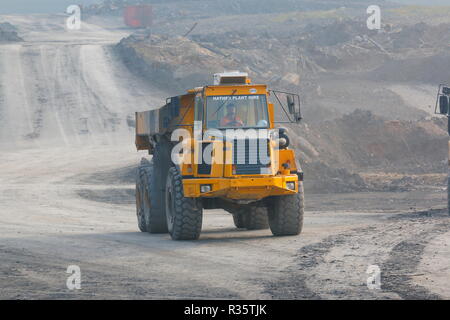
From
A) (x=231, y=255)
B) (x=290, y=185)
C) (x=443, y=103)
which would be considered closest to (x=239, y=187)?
(x=290, y=185)

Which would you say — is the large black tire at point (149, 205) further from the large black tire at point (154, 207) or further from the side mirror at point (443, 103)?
the side mirror at point (443, 103)

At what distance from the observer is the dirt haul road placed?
10.6m

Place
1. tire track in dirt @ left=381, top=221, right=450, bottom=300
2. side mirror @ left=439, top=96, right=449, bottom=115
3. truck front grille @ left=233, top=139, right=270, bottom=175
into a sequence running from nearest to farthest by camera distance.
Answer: tire track in dirt @ left=381, top=221, right=450, bottom=300, truck front grille @ left=233, top=139, right=270, bottom=175, side mirror @ left=439, top=96, right=449, bottom=115

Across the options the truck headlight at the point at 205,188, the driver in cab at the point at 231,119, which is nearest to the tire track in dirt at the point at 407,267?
the truck headlight at the point at 205,188

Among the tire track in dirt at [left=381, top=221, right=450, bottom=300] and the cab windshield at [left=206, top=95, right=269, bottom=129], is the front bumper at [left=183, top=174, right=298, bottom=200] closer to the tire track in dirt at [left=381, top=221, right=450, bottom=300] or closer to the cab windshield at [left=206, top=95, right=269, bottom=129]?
the cab windshield at [left=206, top=95, right=269, bottom=129]

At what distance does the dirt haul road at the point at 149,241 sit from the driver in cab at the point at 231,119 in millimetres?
2057

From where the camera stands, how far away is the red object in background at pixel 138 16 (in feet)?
283

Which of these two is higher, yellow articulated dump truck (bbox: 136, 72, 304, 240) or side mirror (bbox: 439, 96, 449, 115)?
side mirror (bbox: 439, 96, 449, 115)

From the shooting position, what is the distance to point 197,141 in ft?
49.3

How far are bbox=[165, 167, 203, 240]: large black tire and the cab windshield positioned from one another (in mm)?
1155

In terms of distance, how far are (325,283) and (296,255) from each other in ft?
8.47

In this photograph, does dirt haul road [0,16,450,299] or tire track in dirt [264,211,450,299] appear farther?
dirt haul road [0,16,450,299]

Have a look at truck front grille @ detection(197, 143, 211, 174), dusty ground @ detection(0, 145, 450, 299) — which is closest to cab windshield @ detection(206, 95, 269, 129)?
truck front grille @ detection(197, 143, 211, 174)

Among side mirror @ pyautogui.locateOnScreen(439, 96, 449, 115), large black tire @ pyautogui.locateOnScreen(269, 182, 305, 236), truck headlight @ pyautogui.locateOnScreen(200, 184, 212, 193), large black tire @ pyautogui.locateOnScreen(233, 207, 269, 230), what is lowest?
large black tire @ pyautogui.locateOnScreen(233, 207, 269, 230)
